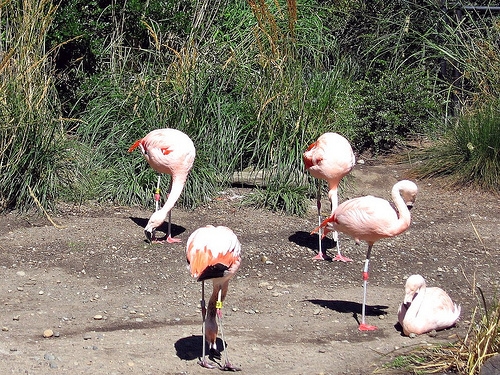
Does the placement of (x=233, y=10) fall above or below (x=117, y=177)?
above

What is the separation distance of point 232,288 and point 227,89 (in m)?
3.32

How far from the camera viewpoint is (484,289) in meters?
6.31

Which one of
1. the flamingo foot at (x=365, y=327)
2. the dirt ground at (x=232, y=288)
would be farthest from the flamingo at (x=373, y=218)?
the dirt ground at (x=232, y=288)

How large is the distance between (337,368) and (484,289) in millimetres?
2026

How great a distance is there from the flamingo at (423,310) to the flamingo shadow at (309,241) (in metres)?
1.75

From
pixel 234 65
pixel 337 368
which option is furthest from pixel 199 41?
pixel 337 368

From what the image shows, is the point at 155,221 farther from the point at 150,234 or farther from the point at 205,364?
the point at 205,364

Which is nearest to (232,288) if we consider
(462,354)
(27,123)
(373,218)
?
(373,218)

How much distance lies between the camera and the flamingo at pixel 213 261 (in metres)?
4.53

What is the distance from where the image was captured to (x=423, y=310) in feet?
17.3

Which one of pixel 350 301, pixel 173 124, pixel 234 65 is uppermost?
pixel 234 65

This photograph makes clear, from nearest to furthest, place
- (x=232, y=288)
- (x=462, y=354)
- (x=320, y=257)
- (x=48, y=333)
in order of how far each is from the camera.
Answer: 1. (x=462, y=354)
2. (x=48, y=333)
3. (x=232, y=288)
4. (x=320, y=257)

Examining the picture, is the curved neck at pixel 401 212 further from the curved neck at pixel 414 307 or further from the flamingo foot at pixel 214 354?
the flamingo foot at pixel 214 354

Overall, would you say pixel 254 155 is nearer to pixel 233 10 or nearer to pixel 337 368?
pixel 233 10
